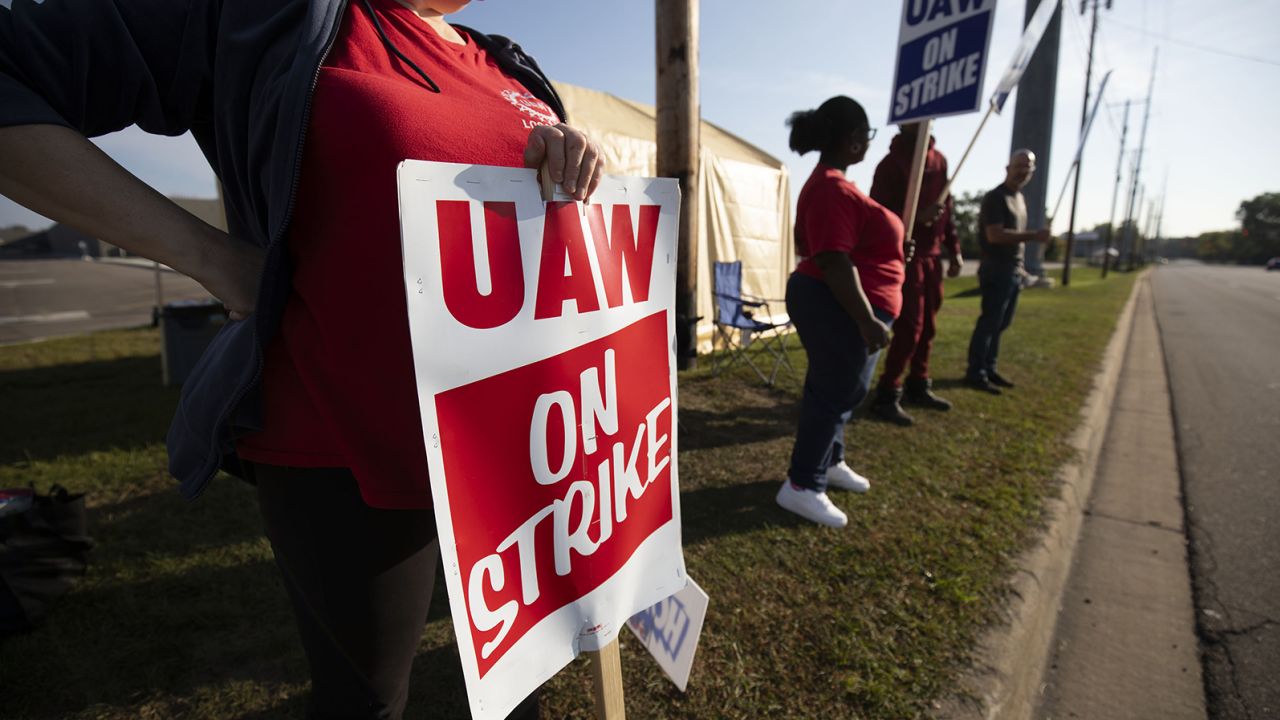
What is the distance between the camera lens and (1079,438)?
12.3ft

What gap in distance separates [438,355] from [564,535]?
0.39 metres

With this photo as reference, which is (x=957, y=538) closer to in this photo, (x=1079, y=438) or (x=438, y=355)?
(x=1079, y=438)

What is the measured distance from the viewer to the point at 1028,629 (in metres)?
1.97

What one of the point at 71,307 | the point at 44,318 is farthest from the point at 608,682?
the point at 71,307

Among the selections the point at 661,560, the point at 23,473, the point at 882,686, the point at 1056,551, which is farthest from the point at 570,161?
the point at 23,473

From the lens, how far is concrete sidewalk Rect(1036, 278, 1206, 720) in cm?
180

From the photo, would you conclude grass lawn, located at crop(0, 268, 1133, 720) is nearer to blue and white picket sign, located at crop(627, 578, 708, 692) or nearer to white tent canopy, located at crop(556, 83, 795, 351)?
blue and white picket sign, located at crop(627, 578, 708, 692)

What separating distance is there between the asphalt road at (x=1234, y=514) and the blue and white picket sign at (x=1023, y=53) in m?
2.29

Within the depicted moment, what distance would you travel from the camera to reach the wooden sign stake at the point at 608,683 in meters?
1.08

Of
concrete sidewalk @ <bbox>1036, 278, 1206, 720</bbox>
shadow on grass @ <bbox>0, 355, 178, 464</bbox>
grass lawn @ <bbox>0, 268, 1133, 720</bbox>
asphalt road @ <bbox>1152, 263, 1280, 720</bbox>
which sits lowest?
concrete sidewalk @ <bbox>1036, 278, 1206, 720</bbox>

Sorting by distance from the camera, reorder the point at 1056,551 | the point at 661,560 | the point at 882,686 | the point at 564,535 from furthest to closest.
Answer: the point at 1056,551 < the point at 882,686 < the point at 661,560 < the point at 564,535

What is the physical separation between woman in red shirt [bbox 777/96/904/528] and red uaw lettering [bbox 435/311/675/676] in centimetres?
143

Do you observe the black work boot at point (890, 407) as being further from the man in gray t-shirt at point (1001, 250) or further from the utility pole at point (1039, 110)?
the utility pole at point (1039, 110)

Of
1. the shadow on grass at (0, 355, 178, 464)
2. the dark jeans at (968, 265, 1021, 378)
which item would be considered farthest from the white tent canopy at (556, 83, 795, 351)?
the shadow on grass at (0, 355, 178, 464)
